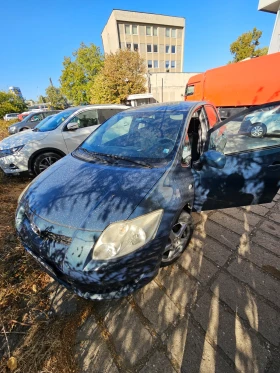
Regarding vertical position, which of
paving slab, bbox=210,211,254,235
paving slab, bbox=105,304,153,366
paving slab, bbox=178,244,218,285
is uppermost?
paving slab, bbox=210,211,254,235

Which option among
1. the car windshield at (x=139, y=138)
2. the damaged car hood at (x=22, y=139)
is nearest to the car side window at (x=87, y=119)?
the damaged car hood at (x=22, y=139)

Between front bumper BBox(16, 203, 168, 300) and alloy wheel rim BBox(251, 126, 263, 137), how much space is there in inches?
75.0

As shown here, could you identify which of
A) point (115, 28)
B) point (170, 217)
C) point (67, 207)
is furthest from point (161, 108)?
point (115, 28)

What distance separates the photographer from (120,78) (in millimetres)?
18156

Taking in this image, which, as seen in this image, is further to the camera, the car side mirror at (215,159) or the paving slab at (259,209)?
the paving slab at (259,209)

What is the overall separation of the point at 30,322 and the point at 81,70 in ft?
112

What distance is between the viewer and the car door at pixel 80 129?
4.33m

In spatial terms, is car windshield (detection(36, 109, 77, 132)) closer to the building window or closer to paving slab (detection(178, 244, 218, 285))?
paving slab (detection(178, 244, 218, 285))

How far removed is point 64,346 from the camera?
139 cm

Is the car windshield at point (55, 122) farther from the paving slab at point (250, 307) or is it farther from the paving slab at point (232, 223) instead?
the paving slab at point (250, 307)

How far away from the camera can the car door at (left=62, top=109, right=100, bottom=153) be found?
4328 millimetres

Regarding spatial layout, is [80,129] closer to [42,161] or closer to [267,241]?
[42,161]

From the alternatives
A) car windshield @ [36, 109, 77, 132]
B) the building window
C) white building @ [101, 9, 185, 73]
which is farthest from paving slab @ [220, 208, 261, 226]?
the building window

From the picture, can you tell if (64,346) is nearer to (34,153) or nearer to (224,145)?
(224,145)
